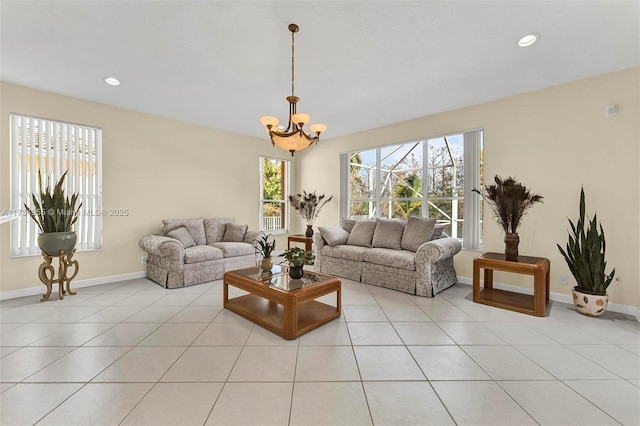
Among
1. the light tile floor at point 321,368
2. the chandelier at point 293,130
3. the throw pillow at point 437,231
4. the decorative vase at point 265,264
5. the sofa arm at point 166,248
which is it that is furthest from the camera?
the throw pillow at point 437,231

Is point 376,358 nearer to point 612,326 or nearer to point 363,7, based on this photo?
point 612,326

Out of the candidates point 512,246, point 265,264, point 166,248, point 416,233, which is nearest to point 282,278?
point 265,264

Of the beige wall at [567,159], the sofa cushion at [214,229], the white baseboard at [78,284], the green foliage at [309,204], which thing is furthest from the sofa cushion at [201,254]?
the beige wall at [567,159]

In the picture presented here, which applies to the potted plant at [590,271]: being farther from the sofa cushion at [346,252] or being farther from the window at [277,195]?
the window at [277,195]

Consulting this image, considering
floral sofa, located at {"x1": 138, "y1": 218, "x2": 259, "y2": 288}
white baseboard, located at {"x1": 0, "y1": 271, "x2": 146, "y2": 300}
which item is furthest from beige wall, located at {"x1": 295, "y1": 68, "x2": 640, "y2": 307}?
white baseboard, located at {"x1": 0, "y1": 271, "x2": 146, "y2": 300}

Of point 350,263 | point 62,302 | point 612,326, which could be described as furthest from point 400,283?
point 62,302

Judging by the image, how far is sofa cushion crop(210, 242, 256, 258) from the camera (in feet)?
14.3

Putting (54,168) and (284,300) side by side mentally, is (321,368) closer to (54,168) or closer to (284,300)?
(284,300)

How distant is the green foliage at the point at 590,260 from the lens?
2812 mm

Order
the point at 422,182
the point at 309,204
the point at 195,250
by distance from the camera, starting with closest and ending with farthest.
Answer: the point at 195,250, the point at 422,182, the point at 309,204

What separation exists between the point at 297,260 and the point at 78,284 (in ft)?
11.2

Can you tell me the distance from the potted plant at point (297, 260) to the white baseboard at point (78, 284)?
3064 millimetres

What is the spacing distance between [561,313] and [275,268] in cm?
327

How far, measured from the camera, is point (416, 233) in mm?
4059
